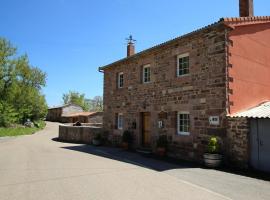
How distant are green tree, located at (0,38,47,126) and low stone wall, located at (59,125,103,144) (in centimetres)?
1457

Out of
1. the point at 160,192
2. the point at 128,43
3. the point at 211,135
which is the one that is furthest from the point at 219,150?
the point at 128,43

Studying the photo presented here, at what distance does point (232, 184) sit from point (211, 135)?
3.68 m

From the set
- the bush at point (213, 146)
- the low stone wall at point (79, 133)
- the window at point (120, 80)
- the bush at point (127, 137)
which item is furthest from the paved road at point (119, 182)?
the low stone wall at point (79, 133)

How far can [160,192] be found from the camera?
23.0ft

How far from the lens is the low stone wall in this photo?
20.8 m

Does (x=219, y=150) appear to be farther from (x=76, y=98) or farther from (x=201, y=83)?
(x=76, y=98)

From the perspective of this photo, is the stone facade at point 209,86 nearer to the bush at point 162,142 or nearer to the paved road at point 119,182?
the bush at point 162,142

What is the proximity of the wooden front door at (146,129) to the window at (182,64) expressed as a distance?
11.2 feet

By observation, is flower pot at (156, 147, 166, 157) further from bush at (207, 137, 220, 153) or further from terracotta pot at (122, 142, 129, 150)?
bush at (207, 137, 220, 153)

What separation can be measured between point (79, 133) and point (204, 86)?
42.2ft

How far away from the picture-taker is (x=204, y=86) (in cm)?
1216

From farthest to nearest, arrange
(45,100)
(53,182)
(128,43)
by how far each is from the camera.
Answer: (45,100), (128,43), (53,182)

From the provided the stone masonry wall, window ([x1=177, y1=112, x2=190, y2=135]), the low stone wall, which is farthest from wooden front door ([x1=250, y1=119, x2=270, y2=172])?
the low stone wall

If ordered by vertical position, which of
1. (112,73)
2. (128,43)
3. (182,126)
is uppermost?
(128,43)
